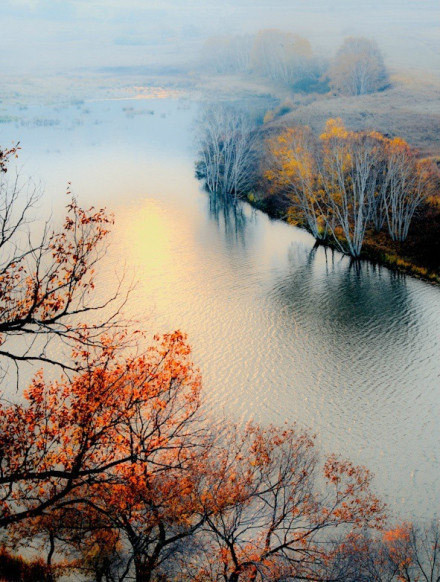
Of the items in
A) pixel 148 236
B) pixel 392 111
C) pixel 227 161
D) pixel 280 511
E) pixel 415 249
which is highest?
pixel 392 111

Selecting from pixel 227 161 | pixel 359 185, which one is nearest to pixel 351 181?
pixel 359 185

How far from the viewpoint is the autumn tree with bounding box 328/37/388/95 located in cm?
6755

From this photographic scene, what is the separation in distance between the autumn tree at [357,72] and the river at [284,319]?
3296cm

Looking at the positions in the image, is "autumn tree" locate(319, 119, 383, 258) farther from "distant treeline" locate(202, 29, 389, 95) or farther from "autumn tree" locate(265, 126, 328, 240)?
"distant treeline" locate(202, 29, 389, 95)

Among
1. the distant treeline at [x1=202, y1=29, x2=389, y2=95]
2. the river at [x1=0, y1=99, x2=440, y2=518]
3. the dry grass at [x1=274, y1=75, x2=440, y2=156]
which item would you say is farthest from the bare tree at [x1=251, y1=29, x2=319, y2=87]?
the river at [x1=0, y1=99, x2=440, y2=518]

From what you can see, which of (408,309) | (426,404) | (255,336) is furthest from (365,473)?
(408,309)

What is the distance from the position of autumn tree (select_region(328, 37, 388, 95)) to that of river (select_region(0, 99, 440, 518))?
32963 mm

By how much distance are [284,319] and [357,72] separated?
53972 mm

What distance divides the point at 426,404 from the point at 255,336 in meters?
7.26

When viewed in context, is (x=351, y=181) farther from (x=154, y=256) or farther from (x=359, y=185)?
(x=154, y=256)

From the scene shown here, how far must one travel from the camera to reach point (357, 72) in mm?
68812

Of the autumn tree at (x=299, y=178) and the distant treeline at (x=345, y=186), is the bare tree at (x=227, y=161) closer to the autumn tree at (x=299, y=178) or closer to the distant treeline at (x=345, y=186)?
the distant treeline at (x=345, y=186)

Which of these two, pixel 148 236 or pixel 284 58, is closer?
pixel 148 236

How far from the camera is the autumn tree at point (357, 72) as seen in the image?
2659 inches
